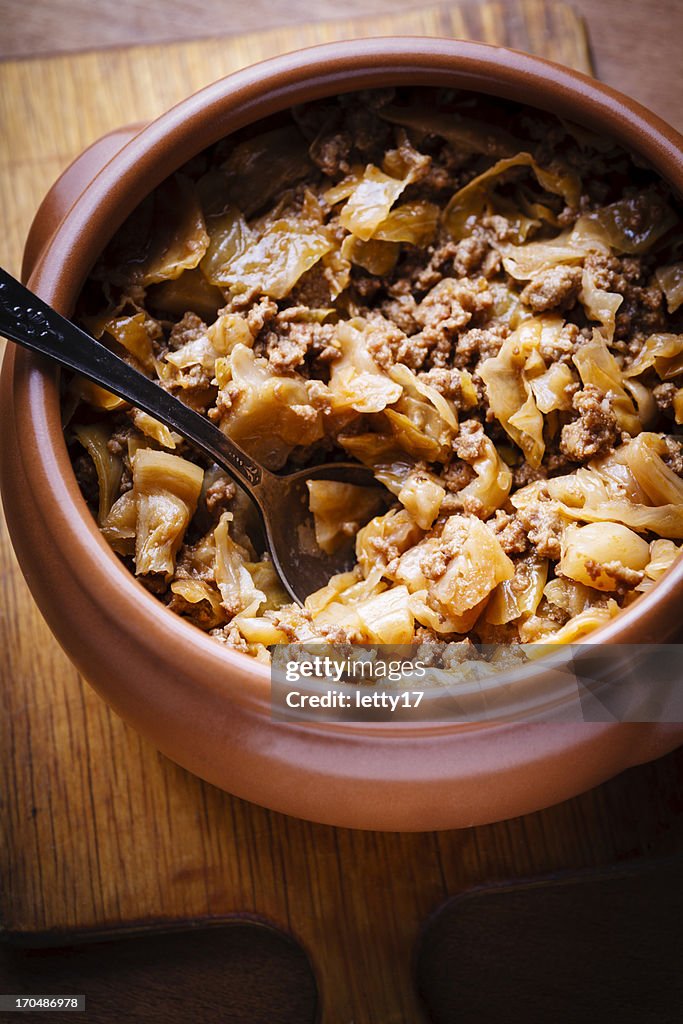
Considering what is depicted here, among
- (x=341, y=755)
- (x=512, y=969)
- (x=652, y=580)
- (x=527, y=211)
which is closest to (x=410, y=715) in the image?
(x=341, y=755)

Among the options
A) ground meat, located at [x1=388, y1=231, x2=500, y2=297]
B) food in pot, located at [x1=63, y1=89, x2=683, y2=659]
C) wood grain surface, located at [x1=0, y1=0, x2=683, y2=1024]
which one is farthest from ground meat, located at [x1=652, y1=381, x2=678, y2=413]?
wood grain surface, located at [x1=0, y1=0, x2=683, y2=1024]

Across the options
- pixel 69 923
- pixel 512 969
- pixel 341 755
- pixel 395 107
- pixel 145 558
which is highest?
pixel 395 107

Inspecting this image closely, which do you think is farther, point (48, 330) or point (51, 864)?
point (51, 864)

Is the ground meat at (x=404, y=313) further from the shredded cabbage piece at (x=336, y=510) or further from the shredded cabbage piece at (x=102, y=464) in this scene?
the shredded cabbage piece at (x=102, y=464)

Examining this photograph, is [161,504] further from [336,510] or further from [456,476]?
[456,476]

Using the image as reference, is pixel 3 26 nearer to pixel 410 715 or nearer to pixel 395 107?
pixel 395 107

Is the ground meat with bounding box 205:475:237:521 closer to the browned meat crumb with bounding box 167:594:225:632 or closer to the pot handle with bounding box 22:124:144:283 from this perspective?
the browned meat crumb with bounding box 167:594:225:632
